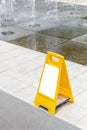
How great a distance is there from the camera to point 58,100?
4832mm

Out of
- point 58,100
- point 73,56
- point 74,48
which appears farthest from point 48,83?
point 74,48

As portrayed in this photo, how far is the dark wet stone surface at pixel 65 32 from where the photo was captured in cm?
894

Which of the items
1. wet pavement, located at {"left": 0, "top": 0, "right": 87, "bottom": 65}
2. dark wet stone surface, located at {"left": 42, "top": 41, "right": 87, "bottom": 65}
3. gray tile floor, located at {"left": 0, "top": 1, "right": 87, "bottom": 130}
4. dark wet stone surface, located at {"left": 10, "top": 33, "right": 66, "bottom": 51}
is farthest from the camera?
dark wet stone surface, located at {"left": 10, "top": 33, "right": 66, "bottom": 51}

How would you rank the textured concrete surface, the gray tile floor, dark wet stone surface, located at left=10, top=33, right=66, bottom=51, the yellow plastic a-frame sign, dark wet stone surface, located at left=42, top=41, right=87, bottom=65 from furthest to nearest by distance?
1. dark wet stone surface, located at left=10, top=33, right=66, bottom=51
2. dark wet stone surface, located at left=42, top=41, right=87, bottom=65
3. the gray tile floor
4. the yellow plastic a-frame sign
5. the textured concrete surface

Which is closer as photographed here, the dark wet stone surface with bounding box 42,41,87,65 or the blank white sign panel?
the blank white sign panel

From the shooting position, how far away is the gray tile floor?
5144mm

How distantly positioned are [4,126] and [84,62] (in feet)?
12.1

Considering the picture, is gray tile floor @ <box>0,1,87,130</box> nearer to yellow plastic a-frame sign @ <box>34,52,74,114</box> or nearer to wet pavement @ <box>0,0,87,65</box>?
wet pavement @ <box>0,0,87,65</box>

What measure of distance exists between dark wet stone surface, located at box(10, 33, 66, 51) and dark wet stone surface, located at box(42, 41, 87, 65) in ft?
0.85

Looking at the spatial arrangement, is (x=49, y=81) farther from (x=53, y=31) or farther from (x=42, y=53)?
(x=53, y=31)

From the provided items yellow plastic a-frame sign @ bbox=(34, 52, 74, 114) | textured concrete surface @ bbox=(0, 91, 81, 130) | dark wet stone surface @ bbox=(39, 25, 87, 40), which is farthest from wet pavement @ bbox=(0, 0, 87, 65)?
textured concrete surface @ bbox=(0, 91, 81, 130)

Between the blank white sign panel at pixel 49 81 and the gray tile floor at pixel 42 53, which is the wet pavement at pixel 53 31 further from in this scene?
the blank white sign panel at pixel 49 81

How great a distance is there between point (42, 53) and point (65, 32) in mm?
2189

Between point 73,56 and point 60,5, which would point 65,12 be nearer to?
point 60,5
